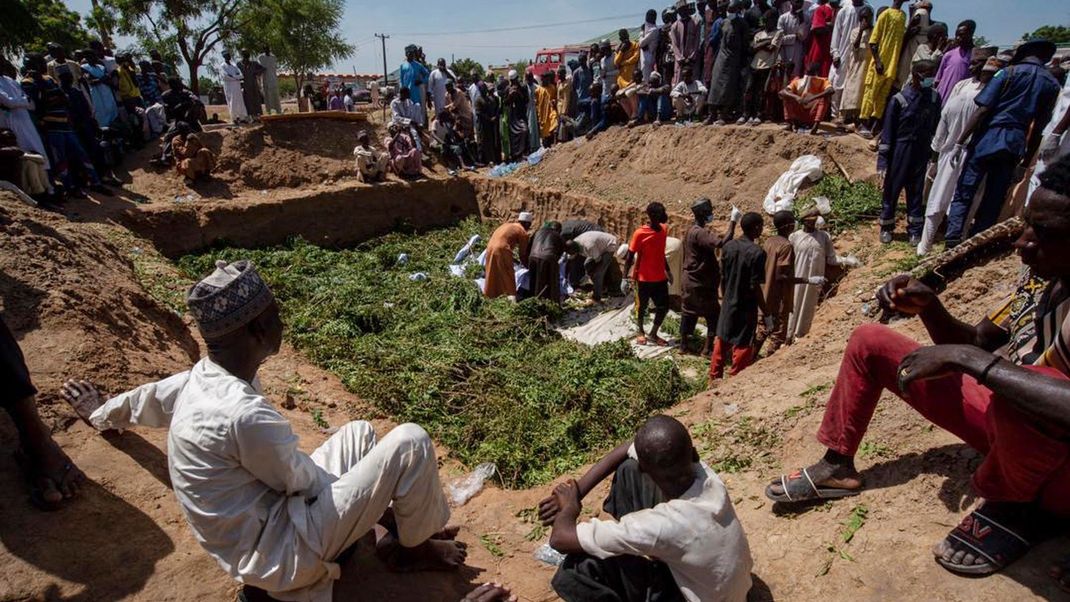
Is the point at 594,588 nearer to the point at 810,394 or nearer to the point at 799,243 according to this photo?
the point at 810,394

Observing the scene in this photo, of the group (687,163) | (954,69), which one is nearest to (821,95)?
(954,69)

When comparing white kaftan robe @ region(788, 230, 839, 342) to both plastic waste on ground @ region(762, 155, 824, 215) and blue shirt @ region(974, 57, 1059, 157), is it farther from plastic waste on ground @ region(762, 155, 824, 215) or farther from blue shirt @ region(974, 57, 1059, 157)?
plastic waste on ground @ region(762, 155, 824, 215)

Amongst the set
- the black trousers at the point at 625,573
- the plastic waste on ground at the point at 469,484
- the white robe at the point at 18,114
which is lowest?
the plastic waste on ground at the point at 469,484

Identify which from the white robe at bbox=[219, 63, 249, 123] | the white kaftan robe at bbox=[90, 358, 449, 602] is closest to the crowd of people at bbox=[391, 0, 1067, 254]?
the white robe at bbox=[219, 63, 249, 123]

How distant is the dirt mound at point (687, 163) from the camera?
30.3 ft

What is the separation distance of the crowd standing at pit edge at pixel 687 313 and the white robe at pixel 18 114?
1.2 inches

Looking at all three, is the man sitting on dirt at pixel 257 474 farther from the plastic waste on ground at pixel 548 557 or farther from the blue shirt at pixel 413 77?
the blue shirt at pixel 413 77

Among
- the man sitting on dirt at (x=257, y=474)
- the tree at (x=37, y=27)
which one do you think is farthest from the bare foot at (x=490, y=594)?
the tree at (x=37, y=27)

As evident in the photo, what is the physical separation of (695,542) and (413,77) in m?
14.4

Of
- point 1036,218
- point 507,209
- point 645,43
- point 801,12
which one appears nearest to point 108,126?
point 507,209

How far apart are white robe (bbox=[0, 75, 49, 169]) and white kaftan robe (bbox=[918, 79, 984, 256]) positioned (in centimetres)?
1126

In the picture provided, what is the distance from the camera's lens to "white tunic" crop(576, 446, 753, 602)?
89.8 inches

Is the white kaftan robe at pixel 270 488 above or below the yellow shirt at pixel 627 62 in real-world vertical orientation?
below

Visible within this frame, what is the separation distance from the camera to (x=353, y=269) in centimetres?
1020
